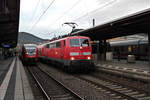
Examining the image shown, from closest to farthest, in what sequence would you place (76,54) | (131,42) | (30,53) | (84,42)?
1. (76,54)
2. (84,42)
3. (30,53)
4. (131,42)

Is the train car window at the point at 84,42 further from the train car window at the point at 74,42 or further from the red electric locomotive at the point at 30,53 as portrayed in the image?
the red electric locomotive at the point at 30,53

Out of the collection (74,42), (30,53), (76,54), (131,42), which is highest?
(131,42)

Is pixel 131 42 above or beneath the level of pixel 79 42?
above

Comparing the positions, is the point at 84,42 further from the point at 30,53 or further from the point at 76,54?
the point at 30,53

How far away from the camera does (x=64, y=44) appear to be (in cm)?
1452

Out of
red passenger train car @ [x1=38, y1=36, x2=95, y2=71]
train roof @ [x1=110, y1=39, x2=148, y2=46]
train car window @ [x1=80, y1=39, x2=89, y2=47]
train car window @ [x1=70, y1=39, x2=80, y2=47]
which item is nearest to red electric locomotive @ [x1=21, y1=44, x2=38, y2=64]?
red passenger train car @ [x1=38, y1=36, x2=95, y2=71]

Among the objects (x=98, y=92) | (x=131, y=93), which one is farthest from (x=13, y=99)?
(x=131, y=93)

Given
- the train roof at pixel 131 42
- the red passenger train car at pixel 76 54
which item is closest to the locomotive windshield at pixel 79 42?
the red passenger train car at pixel 76 54

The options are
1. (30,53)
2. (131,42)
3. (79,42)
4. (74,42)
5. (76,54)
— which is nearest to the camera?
(76,54)

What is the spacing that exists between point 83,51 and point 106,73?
2.61 meters

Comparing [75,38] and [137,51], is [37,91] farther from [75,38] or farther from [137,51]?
[137,51]

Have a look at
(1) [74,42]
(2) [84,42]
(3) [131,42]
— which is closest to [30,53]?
(1) [74,42]

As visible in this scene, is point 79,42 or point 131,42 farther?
point 131,42

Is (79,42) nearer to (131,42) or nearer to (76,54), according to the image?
(76,54)
